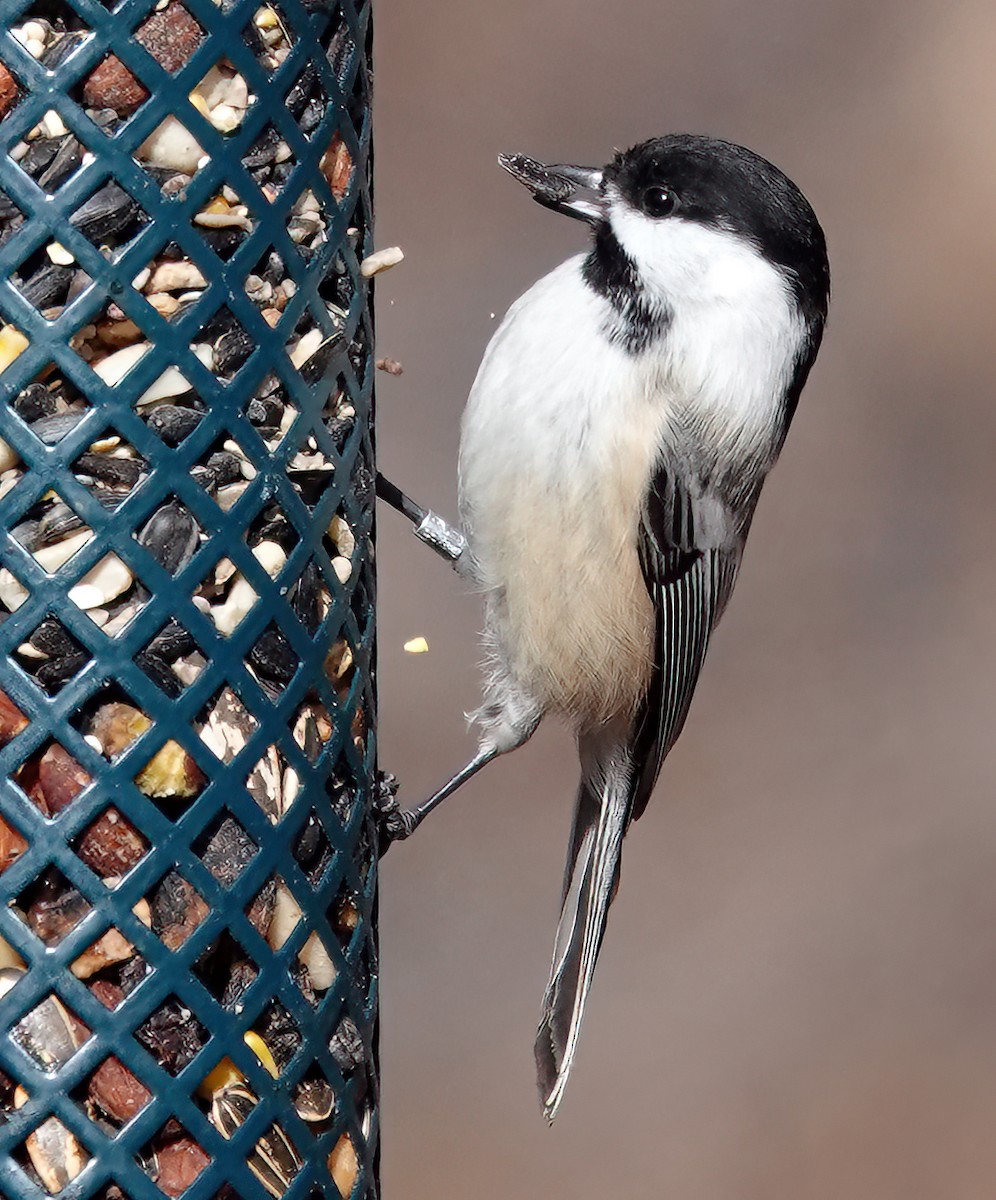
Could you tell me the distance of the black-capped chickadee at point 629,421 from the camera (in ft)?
5.16

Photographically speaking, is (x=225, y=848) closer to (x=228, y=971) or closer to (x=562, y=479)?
(x=228, y=971)

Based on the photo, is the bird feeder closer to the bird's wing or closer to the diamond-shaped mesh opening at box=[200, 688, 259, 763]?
the diamond-shaped mesh opening at box=[200, 688, 259, 763]

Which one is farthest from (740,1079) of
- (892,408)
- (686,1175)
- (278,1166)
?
(278,1166)

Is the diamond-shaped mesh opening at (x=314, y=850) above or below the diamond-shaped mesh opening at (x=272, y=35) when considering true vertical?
below

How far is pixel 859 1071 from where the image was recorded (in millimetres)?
3242

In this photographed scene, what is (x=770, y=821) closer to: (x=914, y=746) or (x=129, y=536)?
(x=914, y=746)

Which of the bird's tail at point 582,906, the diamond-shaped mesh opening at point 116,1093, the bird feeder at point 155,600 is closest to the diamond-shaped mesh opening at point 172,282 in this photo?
the bird feeder at point 155,600

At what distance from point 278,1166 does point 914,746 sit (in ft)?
8.06

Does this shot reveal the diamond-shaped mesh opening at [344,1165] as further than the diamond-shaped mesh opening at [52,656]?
Yes

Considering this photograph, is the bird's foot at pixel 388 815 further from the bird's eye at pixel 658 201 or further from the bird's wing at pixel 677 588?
the bird's eye at pixel 658 201

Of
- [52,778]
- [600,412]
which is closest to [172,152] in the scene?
[52,778]

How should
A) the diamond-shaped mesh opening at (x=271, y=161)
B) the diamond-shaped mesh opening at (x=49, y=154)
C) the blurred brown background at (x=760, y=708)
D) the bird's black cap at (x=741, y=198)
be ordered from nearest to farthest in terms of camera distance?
1. the diamond-shaped mesh opening at (x=49, y=154)
2. the diamond-shaped mesh opening at (x=271, y=161)
3. the bird's black cap at (x=741, y=198)
4. the blurred brown background at (x=760, y=708)

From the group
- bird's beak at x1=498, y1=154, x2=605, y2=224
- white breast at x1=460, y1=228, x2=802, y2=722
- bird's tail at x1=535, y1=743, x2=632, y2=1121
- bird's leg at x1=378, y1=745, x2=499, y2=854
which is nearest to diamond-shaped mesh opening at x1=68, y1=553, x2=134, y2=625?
bird's leg at x1=378, y1=745, x2=499, y2=854

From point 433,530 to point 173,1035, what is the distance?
76cm
